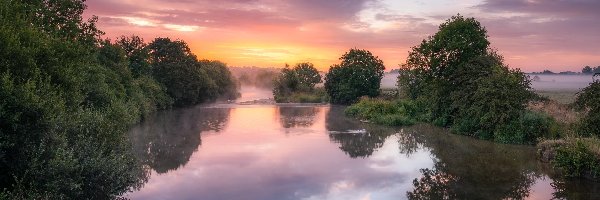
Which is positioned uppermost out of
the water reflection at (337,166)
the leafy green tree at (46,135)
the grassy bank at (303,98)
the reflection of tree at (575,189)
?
the leafy green tree at (46,135)

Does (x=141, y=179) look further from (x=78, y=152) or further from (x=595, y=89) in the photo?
(x=595, y=89)

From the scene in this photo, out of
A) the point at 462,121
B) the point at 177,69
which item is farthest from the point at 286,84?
the point at 462,121

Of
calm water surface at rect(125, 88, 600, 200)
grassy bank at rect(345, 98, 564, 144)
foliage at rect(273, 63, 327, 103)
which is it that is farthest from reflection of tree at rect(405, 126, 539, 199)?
foliage at rect(273, 63, 327, 103)

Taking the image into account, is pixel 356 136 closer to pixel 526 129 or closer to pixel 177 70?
pixel 526 129

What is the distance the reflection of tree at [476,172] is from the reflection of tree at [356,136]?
4482mm

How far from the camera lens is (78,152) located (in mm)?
17469

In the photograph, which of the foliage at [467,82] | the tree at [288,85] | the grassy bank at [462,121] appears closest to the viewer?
the grassy bank at [462,121]

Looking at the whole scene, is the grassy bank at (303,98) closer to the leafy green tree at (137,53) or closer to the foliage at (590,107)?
the leafy green tree at (137,53)

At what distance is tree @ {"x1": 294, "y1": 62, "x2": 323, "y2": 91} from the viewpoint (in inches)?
4451

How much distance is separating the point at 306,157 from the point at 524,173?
13418 mm

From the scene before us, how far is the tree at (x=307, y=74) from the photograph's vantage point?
113 m

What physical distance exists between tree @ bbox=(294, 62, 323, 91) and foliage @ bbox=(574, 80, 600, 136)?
267 ft

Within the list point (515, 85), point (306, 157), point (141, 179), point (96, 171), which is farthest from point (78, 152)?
point (515, 85)

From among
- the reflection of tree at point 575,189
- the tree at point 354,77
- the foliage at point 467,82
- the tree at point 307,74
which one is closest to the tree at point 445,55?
the foliage at point 467,82
